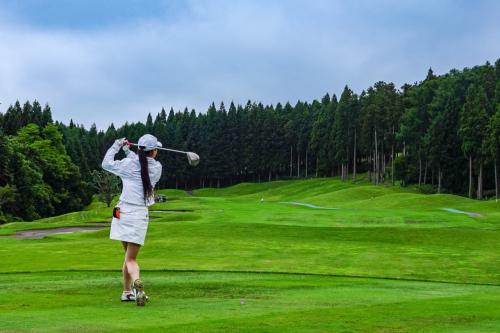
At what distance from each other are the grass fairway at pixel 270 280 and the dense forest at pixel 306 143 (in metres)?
39.1

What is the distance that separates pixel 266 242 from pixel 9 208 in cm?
5782

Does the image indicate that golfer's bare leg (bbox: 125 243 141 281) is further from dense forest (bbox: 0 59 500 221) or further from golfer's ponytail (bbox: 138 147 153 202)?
dense forest (bbox: 0 59 500 221)

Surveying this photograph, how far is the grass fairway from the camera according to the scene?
920 cm

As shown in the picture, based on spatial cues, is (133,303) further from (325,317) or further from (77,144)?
(77,144)

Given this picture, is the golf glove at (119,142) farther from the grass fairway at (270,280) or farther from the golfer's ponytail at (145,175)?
the grass fairway at (270,280)

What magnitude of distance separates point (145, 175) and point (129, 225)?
0.94 m

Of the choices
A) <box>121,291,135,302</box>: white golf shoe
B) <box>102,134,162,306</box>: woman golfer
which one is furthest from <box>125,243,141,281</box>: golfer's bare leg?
<box>121,291,135,302</box>: white golf shoe

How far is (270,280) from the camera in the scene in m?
16.8

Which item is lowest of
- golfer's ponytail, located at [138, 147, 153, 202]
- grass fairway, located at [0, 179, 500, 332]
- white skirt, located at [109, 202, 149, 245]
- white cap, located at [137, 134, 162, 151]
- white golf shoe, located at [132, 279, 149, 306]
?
grass fairway, located at [0, 179, 500, 332]

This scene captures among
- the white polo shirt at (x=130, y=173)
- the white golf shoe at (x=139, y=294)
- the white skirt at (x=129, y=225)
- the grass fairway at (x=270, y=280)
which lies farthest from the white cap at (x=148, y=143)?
the grass fairway at (x=270, y=280)

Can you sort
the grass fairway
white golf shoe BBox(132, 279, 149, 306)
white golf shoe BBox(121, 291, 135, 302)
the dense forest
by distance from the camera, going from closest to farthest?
1. the grass fairway
2. white golf shoe BBox(132, 279, 149, 306)
3. white golf shoe BBox(121, 291, 135, 302)
4. the dense forest

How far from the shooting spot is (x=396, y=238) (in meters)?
36.0

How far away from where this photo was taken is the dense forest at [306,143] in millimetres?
88938

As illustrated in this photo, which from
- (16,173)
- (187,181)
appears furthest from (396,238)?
(187,181)
